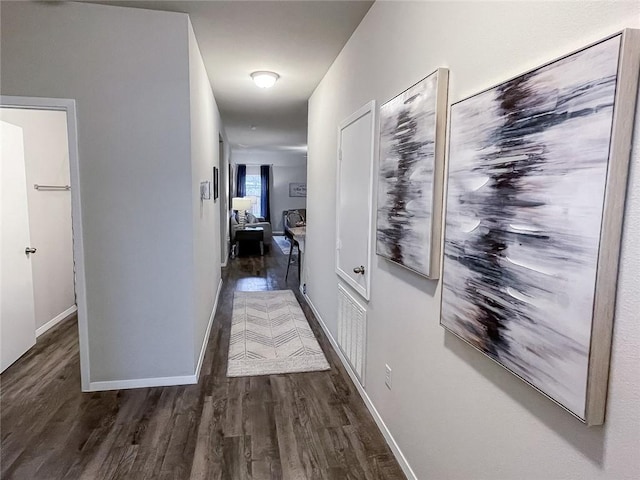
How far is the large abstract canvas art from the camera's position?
806mm

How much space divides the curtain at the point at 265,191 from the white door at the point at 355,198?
30.8 ft

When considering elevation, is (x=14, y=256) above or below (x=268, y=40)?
below

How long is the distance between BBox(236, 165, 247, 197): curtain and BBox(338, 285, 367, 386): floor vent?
9549 millimetres

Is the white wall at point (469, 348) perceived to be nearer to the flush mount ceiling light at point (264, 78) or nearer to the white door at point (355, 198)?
the white door at point (355, 198)

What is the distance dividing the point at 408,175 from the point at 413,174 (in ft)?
0.17

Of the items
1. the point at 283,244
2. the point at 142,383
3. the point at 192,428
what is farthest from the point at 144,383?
the point at 283,244

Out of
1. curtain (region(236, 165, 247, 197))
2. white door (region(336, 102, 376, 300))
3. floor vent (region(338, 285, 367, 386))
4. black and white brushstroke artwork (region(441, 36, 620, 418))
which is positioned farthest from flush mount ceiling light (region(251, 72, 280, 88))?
curtain (region(236, 165, 247, 197))

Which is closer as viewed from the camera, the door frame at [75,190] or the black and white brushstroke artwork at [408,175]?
the black and white brushstroke artwork at [408,175]

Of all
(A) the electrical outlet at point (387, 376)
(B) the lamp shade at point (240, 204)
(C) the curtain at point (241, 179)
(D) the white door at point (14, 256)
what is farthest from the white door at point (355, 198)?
(C) the curtain at point (241, 179)

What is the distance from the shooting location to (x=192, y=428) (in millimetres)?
2271

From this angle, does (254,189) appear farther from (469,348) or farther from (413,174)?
(469,348)

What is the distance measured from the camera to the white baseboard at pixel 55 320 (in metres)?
3.59

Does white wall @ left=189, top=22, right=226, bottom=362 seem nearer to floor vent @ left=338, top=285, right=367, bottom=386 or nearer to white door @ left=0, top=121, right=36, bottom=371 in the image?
floor vent @ left=338, top=285, right=367, bottom=386

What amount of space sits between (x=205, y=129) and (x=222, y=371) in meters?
2.18
